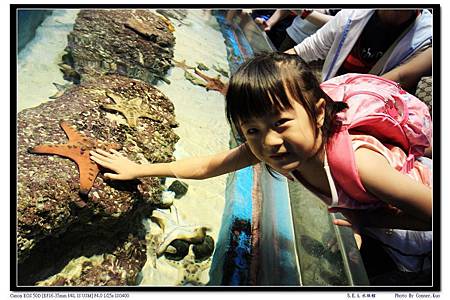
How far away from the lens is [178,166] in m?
2.08

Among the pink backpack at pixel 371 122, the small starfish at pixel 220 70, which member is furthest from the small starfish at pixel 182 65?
the pink backpack at pixel 371 122

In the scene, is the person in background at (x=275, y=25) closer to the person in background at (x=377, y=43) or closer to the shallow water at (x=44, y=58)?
the person in background at (x=377, y=43)

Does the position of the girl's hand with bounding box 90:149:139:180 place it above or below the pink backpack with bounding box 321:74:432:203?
below

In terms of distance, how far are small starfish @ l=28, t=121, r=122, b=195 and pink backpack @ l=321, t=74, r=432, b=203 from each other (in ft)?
3.66

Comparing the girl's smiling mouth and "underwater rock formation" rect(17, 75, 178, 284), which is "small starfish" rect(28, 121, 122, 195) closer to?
"underwater rock formation" rect(17, 75, 178, 284)

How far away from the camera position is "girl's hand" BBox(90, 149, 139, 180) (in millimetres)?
2061

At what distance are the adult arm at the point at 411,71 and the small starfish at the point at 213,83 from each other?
1611mm

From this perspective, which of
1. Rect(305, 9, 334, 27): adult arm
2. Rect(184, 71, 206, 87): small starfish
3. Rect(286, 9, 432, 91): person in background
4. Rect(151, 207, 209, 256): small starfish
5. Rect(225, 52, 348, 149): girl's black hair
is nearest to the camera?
Rect(225, 52, 348, 149): girl's black hair

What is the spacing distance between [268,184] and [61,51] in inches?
78.2

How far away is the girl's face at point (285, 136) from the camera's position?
152 cm

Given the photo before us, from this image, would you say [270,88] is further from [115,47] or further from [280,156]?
[115,47]

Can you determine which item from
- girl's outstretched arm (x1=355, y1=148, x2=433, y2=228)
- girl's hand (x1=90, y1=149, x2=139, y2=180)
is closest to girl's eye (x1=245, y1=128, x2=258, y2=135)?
girl's outstretched arm (x1=355, y1=148, x2=433, y2=228)

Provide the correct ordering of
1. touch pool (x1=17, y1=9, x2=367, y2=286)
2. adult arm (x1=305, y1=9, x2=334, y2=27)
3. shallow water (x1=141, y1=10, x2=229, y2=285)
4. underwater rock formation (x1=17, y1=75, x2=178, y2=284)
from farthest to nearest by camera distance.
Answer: adult arm (x1=305, y1=9, x2=334, y2=27) → shallow water (x1=141, y1=10, x2=229, y2=285) → touch pool (x1=17, y1=9, x2=367, y2=286) → underwater rock formation (x1=17, y1=75, x2=178, y2=284)

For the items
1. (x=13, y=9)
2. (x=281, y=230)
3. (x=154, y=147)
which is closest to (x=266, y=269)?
(x=281, y=230)
